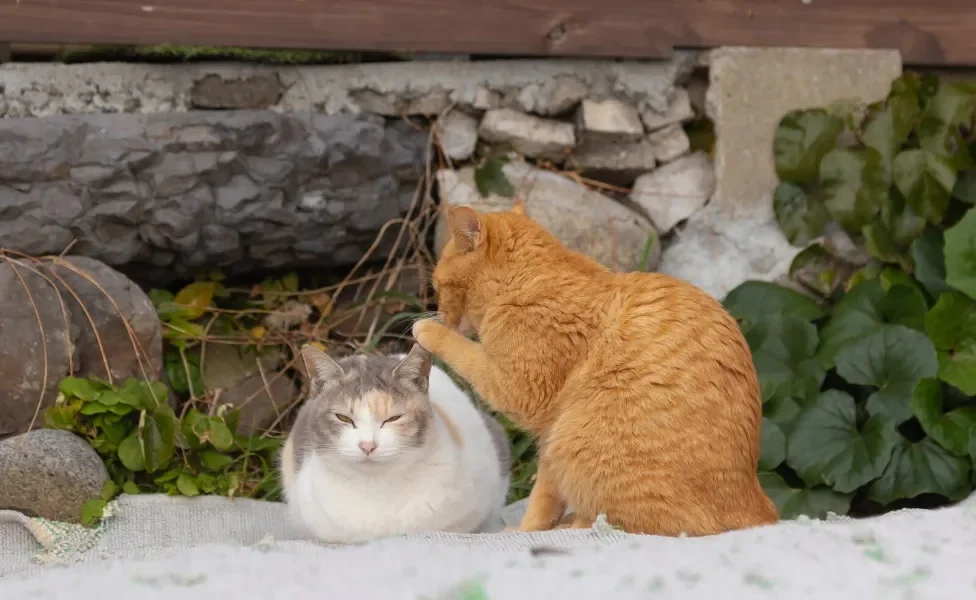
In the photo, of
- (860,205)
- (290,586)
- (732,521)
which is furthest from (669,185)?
(290,586)

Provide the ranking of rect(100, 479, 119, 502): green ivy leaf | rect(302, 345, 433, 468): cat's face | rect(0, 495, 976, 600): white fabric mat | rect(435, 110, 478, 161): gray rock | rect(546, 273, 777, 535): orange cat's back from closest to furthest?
rect(0, 495, 976, 600): white fabric mat < rect(546, 273, 777, 535): orange cat's back < rect(302, 345, 433, 468): cat's face < rect(100, 479, 119, 502): green ivy leaf < rect(435, 110, 478, 161): gray rock

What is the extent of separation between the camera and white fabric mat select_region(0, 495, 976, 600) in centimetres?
133

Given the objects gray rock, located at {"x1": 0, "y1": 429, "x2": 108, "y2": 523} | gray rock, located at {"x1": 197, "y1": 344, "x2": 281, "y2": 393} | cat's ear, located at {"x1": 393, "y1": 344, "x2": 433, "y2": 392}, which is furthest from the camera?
gray rock, located at {"x1": 197, "y1": 344, "x2": 281, "y2": 393}

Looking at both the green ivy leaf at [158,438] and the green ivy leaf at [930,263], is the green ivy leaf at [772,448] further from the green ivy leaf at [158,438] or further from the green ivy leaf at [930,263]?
the green ivy leaf at [158,438]

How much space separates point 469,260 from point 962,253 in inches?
63.8

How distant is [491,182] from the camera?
3090mm

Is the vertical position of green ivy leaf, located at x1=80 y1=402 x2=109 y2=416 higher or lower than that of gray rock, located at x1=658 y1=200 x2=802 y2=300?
lower

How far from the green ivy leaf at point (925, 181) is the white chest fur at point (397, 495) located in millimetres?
1827

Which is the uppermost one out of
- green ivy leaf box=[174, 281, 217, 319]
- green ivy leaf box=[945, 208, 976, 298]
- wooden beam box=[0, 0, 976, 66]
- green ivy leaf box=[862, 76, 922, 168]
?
wooden beam box=[0, 0, 976, 66]

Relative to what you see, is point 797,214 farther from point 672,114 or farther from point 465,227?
point 465,227

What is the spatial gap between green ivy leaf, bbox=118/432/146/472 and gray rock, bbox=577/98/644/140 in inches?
67.0

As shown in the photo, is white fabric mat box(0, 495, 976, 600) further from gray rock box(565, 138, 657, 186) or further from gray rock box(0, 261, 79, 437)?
gray rock box(565, 138, 657, 186)

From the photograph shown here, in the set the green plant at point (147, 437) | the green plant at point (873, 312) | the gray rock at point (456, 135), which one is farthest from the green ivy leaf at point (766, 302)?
the green plant at point (147, 437)

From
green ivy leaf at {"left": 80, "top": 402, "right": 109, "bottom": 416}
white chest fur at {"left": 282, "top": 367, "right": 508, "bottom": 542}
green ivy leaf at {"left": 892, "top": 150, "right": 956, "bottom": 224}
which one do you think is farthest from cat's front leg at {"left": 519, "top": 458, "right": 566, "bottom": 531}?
green ivy leaf at {"left": 892, "top": 150, "right": 956, "bottom": 224}
